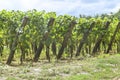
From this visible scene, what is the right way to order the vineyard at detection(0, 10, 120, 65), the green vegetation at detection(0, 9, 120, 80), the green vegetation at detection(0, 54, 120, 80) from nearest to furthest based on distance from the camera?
the green vegetation at detection(0, 54, 120, 80) → the green vegetation at detection(0, 9, 120, 80) → the vineyard at detection(0, 10, 120, 65)

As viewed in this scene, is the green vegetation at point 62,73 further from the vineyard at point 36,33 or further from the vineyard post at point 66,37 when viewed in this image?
the vineyard post at point 66,37

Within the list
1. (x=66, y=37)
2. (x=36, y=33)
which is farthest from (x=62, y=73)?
(x=66, y=37)

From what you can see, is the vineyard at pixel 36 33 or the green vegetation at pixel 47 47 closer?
the green vegetation at pixel 47 47

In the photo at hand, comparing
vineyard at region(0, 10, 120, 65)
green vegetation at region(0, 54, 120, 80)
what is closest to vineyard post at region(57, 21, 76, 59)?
vineyard at region(0, 10, 120, 65)

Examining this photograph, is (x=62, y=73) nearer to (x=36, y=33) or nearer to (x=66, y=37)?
(x=36, y=33)

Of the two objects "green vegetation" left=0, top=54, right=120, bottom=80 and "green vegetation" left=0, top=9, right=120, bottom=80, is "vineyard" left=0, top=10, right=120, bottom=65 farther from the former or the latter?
"green vegetation" left=0, top=54, right=120, bottom=80

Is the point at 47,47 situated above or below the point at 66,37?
below

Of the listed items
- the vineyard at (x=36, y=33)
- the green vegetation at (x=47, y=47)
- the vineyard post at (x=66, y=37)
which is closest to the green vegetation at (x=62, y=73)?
the green vegetation at (x=47, y=47)

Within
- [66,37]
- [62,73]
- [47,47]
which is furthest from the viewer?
[66,37]

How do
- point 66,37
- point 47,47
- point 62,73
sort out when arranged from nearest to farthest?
point 62,73
point 47,47
point 66,37

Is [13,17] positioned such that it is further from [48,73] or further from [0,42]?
[48,73]

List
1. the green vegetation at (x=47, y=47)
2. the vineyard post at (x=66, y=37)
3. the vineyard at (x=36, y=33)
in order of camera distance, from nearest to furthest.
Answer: the green vegetation at (x=47, y=47) → the vineyard at (x=36, y=33) → the vineyard post at (x=66, y=37)

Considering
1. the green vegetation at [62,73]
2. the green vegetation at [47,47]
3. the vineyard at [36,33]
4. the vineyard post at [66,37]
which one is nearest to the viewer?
the green vegetation at [62,73]

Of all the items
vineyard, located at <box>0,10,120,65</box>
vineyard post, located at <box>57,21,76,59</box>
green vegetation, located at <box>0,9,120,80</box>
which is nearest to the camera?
green vegetation, located at <box>0,9,120,80</box>
